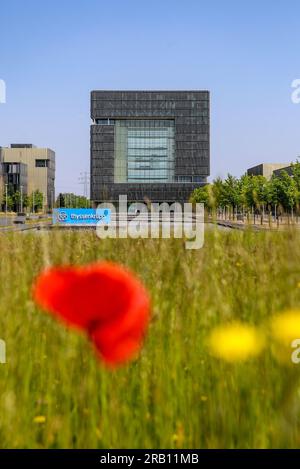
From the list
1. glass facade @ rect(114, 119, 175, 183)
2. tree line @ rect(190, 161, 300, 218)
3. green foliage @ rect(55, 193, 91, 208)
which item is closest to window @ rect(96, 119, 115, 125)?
glass facade @ rect(114, 119, 175, 183)

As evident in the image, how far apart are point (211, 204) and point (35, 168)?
4251 inches

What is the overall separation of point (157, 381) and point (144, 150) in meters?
114

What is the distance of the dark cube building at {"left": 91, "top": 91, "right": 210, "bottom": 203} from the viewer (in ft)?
366

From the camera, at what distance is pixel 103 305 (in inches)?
15.1

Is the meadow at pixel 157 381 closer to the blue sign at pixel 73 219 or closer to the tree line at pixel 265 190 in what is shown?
the blue sign at pixel 73 219

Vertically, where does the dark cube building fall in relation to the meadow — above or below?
above

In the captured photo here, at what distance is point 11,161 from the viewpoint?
98250 millimetres

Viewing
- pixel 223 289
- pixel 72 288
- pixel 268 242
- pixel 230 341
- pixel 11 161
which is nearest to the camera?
pixel 72 288

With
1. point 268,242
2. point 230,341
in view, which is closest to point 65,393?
point 230,341

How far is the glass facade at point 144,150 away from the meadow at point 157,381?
10914cm

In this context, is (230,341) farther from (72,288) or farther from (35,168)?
→ (35,168)

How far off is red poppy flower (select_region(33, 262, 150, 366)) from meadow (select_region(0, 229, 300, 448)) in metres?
0.37

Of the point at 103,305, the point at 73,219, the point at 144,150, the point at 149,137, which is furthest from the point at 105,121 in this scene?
the point at 103,305

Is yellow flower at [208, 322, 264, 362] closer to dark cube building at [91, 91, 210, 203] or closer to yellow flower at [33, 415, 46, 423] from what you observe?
yellow flower at [33, 415, 46, 423]
